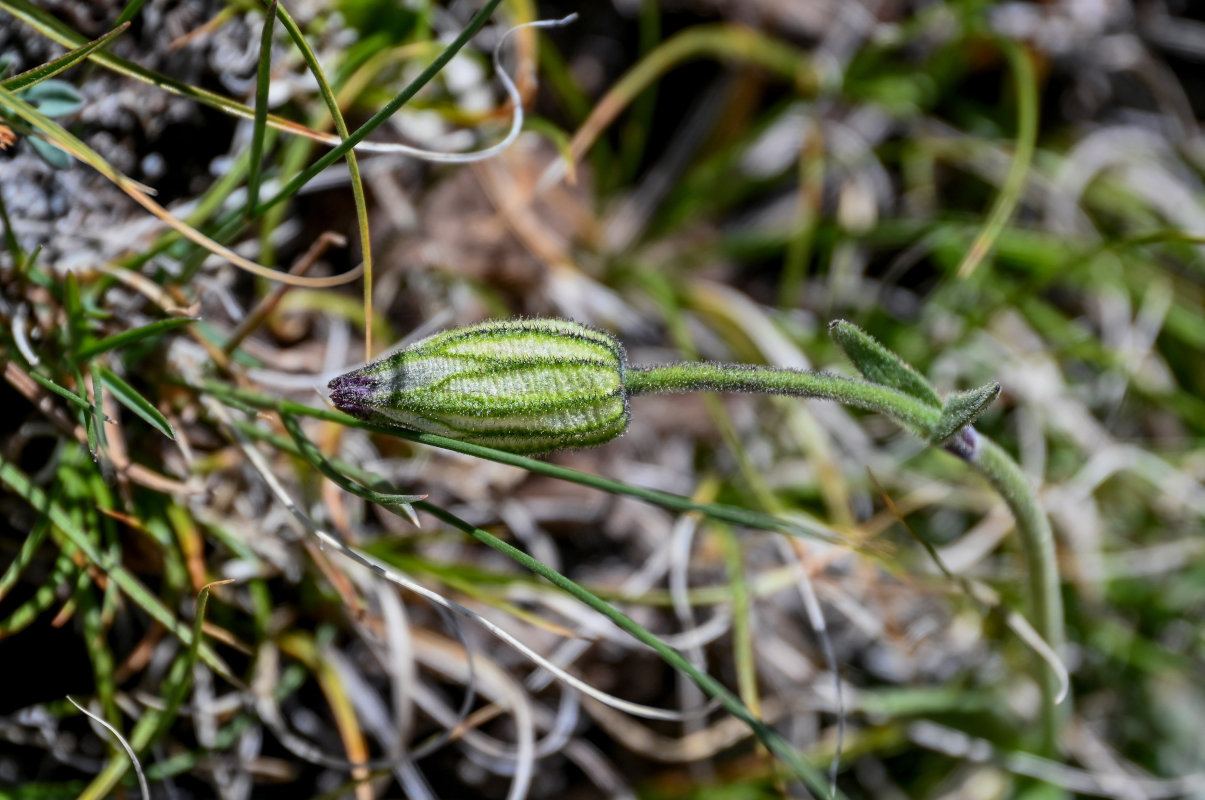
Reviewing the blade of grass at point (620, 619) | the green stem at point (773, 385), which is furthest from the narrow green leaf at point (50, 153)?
the green stem at point (773, 385)

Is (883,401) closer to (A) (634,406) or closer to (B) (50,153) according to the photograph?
(A) (634,406)

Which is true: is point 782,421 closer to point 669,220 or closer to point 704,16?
point 669,220

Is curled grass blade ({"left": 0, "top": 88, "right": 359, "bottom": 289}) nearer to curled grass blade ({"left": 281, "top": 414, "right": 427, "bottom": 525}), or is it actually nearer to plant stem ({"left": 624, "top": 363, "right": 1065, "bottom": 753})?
curled grass blade ({"left": 281, "top": 414, "right": 427, "bottom": 525})

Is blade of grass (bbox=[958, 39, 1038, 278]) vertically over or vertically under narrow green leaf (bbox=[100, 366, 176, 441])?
under

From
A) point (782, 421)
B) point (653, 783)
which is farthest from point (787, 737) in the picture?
point (782, 421)

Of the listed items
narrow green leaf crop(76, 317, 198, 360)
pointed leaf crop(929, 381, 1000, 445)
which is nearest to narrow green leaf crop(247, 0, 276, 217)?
narrow green leaf crop(76, 317, 198, 360)

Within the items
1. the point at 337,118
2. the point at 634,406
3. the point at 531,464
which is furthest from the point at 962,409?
the point at 634,406

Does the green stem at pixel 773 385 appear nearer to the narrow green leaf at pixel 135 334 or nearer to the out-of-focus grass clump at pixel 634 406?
the out-of-focus grass clump at pixel 634 406
